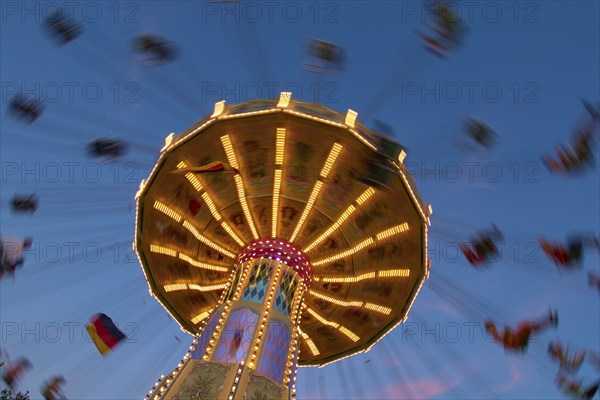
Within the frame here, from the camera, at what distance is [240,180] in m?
16.2

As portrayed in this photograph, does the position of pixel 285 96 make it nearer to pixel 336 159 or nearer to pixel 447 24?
pixel 336 159

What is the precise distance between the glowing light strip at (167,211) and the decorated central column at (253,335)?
90.9 inches

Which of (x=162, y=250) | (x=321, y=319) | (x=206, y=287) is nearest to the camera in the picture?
(x=162, y=250)

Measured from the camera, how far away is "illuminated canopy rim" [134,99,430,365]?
14.8m

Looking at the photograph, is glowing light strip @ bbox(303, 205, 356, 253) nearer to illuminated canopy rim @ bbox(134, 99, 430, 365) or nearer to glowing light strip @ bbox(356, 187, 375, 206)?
illuminated canopy rim @ bbox(134, 99, 430, 365)

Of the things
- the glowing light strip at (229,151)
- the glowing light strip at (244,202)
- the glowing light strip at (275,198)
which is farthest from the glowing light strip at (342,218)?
the glowing light strip at (229,151)

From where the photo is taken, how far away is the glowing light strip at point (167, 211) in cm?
1642

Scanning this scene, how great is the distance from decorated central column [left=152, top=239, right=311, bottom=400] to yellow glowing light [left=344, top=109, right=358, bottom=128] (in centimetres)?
460

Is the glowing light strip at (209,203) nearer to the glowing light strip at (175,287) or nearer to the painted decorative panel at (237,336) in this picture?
the glowing light strip at (175,287)

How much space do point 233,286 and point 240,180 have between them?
3.20 meters

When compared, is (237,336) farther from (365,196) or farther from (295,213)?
(365,196)

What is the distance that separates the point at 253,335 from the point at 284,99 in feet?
20.9

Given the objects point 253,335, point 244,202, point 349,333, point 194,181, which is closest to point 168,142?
point 194,181

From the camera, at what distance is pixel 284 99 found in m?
14.6
